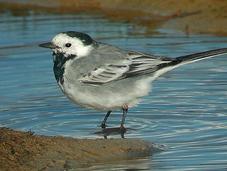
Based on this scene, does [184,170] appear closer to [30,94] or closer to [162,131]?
[162,131]

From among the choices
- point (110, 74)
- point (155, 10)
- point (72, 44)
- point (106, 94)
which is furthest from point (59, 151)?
point (155, 10)

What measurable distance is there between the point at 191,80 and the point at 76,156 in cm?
398

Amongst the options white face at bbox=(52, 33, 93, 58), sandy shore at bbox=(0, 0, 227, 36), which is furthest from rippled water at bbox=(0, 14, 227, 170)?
white face at bbox=(52, 33, 93, 58)

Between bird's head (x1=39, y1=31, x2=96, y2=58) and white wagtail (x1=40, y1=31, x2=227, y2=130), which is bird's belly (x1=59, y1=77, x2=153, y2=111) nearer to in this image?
white wagtail (x1=40, y1=31, x2=227, y2=130)

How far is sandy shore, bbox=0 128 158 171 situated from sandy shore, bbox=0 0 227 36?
22.0 ft

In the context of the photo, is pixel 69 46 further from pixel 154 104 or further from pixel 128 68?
pixel 154 104

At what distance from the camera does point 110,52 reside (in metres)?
10.7

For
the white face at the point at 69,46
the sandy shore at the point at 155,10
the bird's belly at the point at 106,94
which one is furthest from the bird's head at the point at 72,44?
the sandy shore at the point at 155,10

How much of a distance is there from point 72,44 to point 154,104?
1.26 m

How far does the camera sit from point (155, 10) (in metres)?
18.0

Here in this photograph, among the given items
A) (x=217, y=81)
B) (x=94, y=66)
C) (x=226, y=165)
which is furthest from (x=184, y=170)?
(x=217, y=81)

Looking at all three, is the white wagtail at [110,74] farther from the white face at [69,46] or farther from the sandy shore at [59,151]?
the sandy shore at [59,151]

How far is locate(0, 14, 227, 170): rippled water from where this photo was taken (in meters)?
9.20

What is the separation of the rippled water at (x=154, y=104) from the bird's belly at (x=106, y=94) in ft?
0.97
